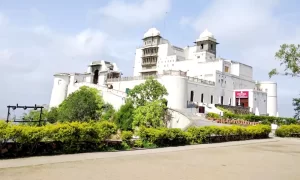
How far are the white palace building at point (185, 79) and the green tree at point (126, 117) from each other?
6403 mm

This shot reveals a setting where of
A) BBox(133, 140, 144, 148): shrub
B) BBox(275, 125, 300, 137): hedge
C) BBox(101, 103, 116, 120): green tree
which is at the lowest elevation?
BBox(133, 140, 144, 148): shrub

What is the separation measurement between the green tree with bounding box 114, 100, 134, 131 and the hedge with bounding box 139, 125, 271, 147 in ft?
50.1

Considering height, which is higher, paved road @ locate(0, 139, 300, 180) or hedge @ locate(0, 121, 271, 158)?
hedge @ locate(0, 121, 271, 158)

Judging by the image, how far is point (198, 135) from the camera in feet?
57.3

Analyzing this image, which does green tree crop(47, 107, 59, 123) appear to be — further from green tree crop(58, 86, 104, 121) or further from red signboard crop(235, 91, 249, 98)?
red signboard crop(235, 91, 249, 98)

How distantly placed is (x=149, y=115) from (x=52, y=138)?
20153 mm

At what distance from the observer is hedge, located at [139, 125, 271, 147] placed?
15.0 m

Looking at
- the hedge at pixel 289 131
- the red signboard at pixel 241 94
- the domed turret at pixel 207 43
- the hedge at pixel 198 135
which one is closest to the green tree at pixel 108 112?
the hedge at pixel 198 135

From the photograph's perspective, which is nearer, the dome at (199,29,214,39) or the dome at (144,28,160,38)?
the dome at (199,29,214,39)

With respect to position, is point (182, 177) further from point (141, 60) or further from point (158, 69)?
point (141, 60)

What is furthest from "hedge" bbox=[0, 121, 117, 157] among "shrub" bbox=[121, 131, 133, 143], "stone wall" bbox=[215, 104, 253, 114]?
"stone wall" bbox=[215, 104, 253, 114]

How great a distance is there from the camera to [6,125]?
979 centimetres

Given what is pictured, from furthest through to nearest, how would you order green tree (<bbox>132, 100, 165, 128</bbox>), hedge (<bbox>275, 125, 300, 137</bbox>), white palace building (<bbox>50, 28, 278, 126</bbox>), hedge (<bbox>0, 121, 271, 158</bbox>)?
1. white palace building (<bbox>50, 28, 278, 126</bbox>)
2. green tree (<bbox>132, 100, 165, 128</bbox>)
3. hedge (<bbox>275, 125, 300, 137</bbox>)
4. hedge (<bbox>0, 121, 271, 158</bbox>)

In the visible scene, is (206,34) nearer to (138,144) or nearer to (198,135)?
(198,135)
